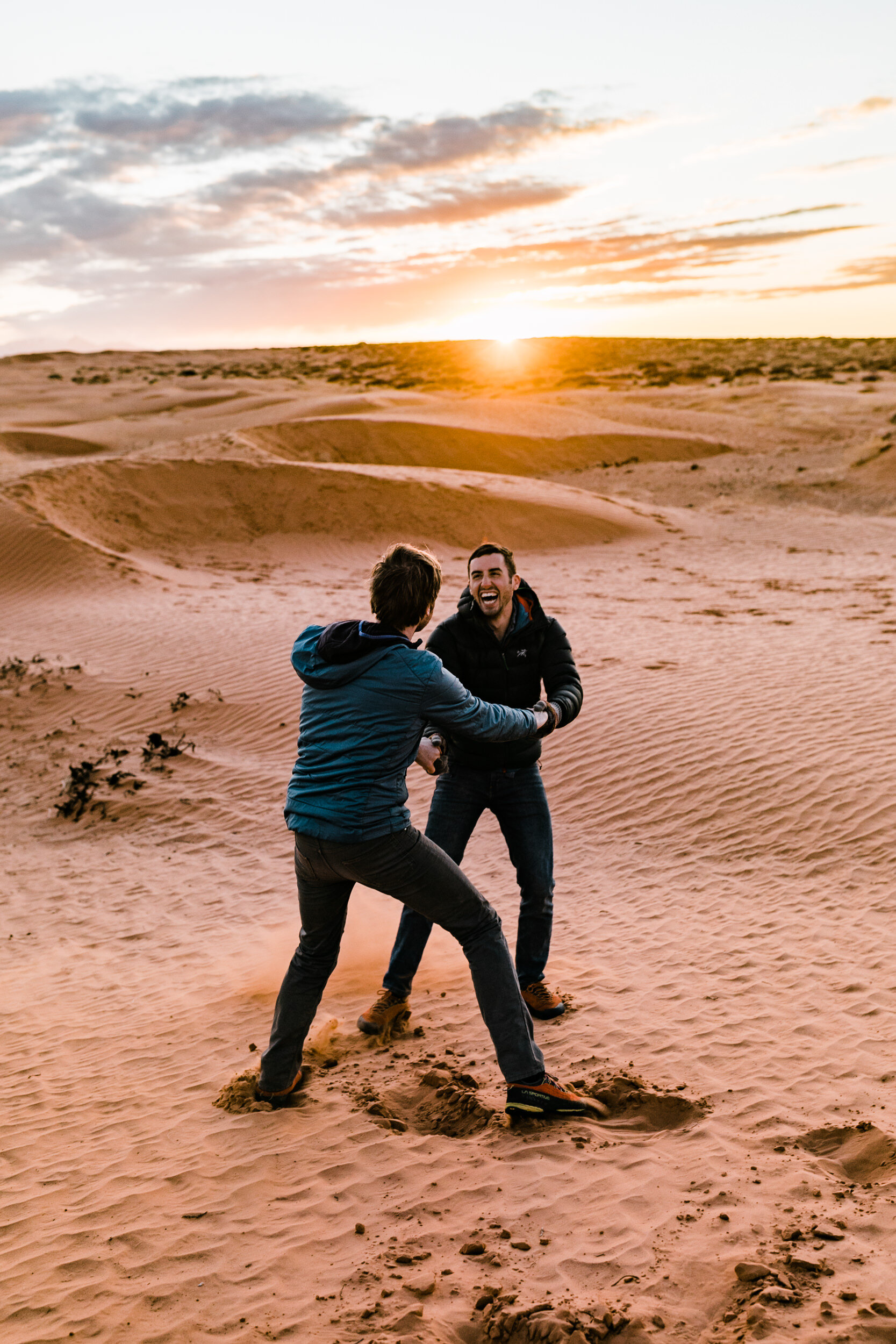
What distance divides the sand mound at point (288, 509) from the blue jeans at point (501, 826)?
668 inches

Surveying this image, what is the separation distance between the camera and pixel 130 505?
2197cm

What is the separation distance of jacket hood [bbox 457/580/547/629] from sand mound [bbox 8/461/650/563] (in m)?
16.9

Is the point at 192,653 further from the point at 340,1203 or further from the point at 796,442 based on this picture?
the point at 796,442

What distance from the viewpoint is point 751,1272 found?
9.80 ft

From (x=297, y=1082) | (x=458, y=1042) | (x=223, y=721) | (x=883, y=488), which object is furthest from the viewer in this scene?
(x=883, y=488)

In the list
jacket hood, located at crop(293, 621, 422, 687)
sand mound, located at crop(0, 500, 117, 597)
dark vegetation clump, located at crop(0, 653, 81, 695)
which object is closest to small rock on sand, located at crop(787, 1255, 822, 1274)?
jacket hood, located at crop(293, 621, 422, 687)

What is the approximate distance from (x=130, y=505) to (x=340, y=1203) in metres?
20.4

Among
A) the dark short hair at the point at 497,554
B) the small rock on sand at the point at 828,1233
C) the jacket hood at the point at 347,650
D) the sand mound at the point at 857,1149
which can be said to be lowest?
the sand mound at the point at 857,1149

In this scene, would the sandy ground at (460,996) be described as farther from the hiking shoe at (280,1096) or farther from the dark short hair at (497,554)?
the dark short hair at (497,554)

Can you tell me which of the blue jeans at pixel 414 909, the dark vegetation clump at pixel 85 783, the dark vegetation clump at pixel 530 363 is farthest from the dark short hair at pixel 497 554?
the dark vegetation clump at pixel 530 363

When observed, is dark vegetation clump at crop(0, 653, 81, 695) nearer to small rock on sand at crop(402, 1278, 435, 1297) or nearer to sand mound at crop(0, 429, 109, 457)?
small rock on sand at crop(402, 1278, 435, 1297)

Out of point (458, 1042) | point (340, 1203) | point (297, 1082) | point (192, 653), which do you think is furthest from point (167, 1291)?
point (192, 653)

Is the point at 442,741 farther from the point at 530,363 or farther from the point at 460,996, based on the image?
the point at 530,363

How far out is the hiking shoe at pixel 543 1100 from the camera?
12.8 feet
